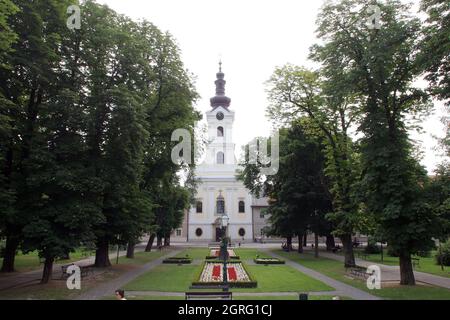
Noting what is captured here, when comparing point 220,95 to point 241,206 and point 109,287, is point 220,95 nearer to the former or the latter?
point 241,206

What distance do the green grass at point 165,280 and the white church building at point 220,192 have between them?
44596mm

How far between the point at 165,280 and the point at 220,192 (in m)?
51.0

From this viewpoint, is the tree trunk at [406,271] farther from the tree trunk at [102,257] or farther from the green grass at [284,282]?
the tree trunk at [102,257]

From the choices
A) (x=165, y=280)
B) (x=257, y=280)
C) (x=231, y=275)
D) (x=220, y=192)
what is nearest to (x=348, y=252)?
(x=257, y=280)

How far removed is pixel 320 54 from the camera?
23.5 m

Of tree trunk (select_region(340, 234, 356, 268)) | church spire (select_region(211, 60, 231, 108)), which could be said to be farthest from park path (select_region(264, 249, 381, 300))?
church spire (select_region(211, 60, 231, 108))

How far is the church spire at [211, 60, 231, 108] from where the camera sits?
74000 mm

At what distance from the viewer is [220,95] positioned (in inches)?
2933

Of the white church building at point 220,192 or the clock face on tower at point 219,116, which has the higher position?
the clock face on tower at point 219,116

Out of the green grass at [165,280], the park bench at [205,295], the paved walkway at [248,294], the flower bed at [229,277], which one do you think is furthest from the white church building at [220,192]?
the park bench at [205,295]

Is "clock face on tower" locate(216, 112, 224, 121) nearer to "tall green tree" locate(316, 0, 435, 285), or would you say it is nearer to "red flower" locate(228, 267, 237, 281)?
"red flower" locate(228, 267, 237, 281)

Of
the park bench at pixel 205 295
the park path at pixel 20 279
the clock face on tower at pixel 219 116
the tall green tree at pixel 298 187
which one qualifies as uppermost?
the clock face on tower at pixel 219 116

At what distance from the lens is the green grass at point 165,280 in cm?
2058

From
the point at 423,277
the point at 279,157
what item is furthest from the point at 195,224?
the point at 423,277
